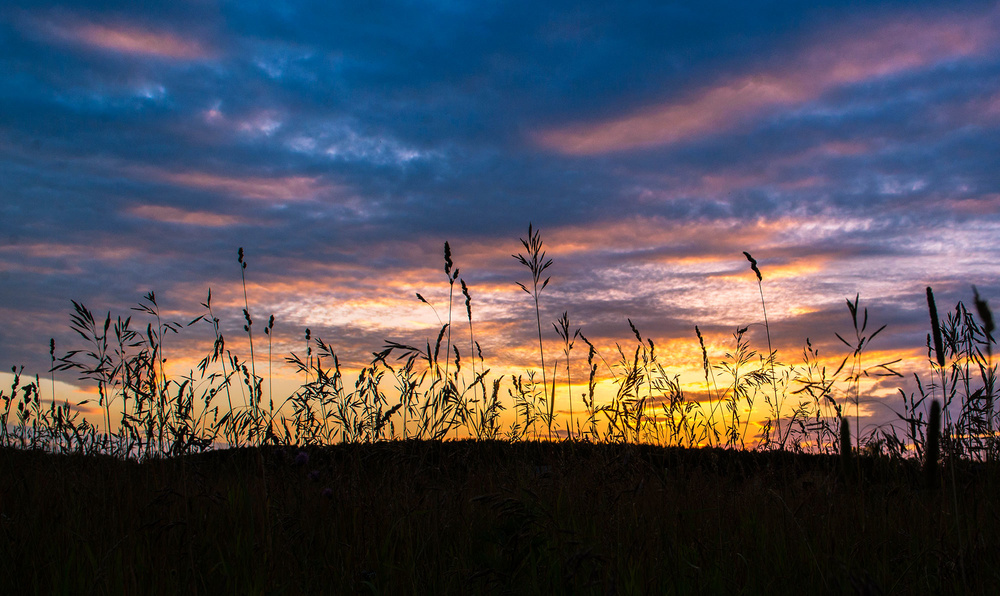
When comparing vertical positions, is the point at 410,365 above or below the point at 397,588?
above

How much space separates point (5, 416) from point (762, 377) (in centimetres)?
776

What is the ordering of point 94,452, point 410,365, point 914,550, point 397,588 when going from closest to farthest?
1. point 397,588
2. point 914,550
3. point 410,365
4. point 94,452

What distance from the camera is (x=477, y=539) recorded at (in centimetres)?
264

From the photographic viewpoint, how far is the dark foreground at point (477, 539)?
2.39m

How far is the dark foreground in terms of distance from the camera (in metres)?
2.39

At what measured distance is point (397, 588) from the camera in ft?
8.10

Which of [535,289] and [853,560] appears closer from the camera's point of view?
[853,560]

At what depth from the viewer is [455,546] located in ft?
9.73

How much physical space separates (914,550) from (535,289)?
2.85 metres

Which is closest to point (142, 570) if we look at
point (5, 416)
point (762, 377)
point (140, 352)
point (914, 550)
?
point (140, 352)

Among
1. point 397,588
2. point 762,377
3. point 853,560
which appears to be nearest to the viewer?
point 397,588

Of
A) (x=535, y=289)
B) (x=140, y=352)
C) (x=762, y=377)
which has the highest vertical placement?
(x=535, y=289)

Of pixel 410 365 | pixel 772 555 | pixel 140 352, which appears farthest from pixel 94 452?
pixel 772 555

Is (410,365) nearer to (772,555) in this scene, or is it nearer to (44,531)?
(44,531)
